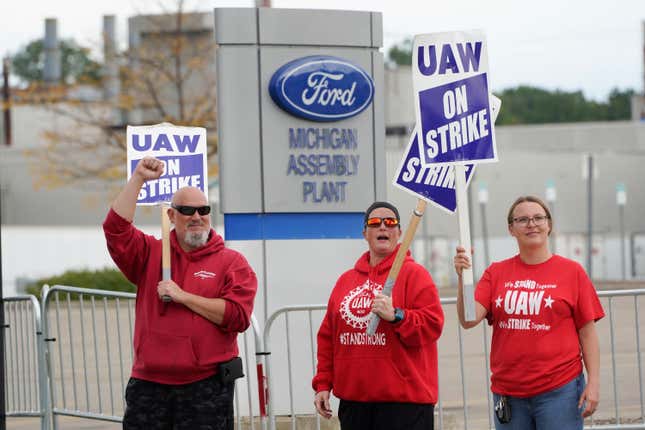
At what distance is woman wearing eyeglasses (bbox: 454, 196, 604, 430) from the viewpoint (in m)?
6.28

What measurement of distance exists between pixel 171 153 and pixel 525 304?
231 cm

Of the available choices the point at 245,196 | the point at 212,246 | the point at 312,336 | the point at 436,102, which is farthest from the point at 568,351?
the point at 245,196

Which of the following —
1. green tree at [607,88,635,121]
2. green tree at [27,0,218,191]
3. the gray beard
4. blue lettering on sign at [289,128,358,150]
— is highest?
green tree at [607,88,635,121]

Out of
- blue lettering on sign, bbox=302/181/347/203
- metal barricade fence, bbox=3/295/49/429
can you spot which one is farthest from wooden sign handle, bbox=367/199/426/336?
metal barricade fence, bbox=3/295/49/429

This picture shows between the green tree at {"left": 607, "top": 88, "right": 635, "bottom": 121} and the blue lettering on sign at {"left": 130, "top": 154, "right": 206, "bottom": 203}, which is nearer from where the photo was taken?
the blue lettering on sign at {"left": 130, "top": 154, "right": 206, "bottom": 203}

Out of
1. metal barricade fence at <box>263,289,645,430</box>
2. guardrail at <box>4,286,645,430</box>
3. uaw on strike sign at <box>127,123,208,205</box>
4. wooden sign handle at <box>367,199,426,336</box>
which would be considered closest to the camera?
wooden sign handle at <box>367,199,426,336</box>

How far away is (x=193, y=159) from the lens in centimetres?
734

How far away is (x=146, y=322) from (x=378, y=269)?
4.01ft

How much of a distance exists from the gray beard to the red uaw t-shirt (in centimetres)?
146

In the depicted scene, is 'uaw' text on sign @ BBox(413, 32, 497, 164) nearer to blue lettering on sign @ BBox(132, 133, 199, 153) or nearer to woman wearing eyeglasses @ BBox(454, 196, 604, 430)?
woman wearing eyeglasses @ BBox(454, 196, 604, 430)

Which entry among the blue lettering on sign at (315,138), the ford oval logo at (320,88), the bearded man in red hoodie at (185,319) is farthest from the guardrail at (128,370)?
the bearded man in red hoodie at (185,319)

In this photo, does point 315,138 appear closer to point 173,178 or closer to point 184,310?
point 173,178

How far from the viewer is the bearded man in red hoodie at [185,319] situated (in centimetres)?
621

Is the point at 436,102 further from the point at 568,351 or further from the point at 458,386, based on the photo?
the point at 458,386
